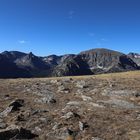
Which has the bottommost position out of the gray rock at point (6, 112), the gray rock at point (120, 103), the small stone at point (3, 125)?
the small stone at point (3, 125)

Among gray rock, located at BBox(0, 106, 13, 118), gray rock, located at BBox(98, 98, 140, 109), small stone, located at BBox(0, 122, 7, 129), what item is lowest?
small stone, located at BBox(0, 122, 7, 129)

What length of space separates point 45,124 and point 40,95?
13037 millimetres

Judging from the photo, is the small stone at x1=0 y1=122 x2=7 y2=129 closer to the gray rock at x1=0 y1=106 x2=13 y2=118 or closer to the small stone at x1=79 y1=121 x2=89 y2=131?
the gray rock at x1=0 y1=106 x2=13 y2=118

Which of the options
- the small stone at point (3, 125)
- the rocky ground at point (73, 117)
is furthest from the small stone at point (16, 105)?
the small stone at point (3, 125)

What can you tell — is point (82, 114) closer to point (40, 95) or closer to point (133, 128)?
point (133, 128)

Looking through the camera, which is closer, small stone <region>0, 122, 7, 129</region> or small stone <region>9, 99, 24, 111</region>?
small stone <region>0, 122, 7, 129</region>

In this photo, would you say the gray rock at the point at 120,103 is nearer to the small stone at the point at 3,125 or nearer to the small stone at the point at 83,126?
the small stone at the point at 83,126

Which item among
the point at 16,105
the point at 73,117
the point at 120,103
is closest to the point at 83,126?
the point at 73,117

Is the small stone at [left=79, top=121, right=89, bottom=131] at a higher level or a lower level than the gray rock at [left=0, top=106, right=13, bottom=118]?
lower

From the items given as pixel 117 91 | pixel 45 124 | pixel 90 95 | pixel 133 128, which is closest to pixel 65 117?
pixel 45 124

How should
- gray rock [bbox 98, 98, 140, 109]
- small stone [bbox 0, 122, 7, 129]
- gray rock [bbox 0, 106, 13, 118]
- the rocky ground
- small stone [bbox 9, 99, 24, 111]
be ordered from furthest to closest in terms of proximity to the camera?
1. gray rock [bbox 98, 98, 140, 109]
2. small stone [bbox 9, 99, 24, 111]
3. gray rock [bbox 0, 106, 13, 118]
4. small stone [bbox 0, 122, 7, 129]
5. the rocky ground

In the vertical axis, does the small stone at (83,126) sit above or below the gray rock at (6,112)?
below

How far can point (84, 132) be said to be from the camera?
1852 centimetres

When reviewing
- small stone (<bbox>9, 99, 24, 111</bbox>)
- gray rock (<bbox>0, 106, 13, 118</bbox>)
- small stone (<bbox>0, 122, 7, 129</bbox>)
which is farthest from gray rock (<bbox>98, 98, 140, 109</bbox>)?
small stone (<bbox>0, 122, 7, 129</bbox>)
